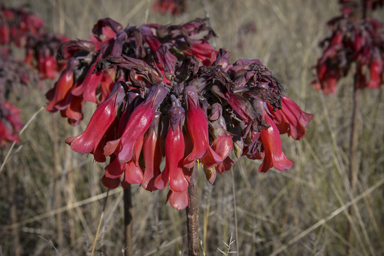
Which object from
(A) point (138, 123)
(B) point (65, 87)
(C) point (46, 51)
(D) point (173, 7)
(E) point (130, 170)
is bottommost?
(E) point (130, 170)

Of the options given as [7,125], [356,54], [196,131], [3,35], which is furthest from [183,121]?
[3,35]

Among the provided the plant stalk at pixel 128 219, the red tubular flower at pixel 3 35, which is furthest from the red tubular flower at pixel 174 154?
the red tubular flower at pixel 3 35

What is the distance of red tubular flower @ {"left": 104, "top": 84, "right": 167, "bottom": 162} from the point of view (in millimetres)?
750

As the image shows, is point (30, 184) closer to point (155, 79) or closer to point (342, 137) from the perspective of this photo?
Answer: point (155, 79)

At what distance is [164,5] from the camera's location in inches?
223

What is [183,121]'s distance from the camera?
30.1 inches

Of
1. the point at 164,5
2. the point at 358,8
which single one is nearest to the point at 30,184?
the point at 358,8

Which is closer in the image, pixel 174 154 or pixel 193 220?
pixel 174 154

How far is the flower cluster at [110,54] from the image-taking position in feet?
3.29

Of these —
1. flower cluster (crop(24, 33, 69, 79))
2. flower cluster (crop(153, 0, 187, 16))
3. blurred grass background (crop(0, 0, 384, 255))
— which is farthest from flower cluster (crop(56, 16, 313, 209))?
flower cluster (crop(153, 0, 187, 16))

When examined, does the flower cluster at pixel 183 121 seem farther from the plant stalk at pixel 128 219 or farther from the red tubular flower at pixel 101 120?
the plant stalk at pixel 128 219

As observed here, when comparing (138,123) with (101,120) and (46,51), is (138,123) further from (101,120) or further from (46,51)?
(46,51)

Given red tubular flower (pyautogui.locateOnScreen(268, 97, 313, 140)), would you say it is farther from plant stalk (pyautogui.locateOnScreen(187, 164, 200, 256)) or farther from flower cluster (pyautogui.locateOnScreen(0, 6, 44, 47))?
flower cluster (pyautogui.locateOnScreen(0, 6, 44, 47))

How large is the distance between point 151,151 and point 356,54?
159 cm
